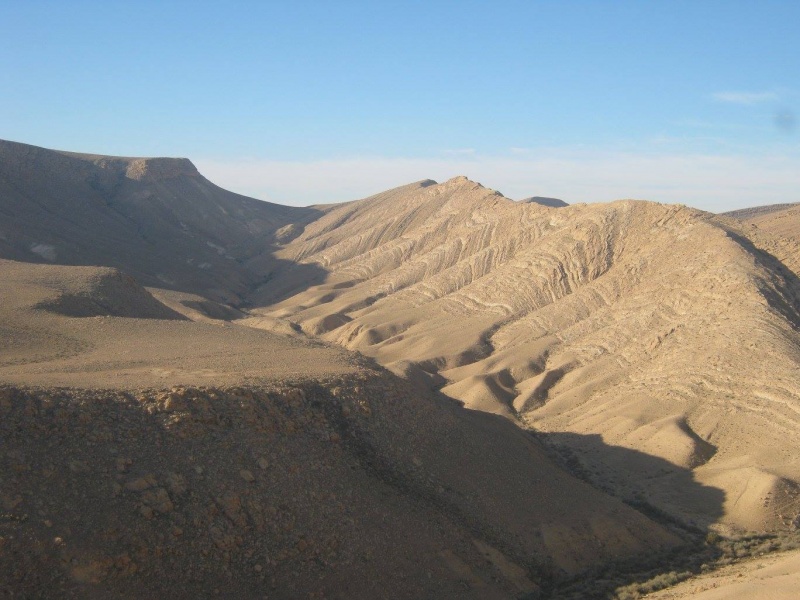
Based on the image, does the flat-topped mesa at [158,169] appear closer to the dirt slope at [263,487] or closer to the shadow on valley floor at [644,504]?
the dirt slope at [263,487]

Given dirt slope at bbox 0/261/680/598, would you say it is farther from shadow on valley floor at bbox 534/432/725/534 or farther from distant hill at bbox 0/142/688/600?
shadow on valley floor at bbox 534/432/725/534

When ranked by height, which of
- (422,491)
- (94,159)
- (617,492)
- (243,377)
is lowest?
(617,492)

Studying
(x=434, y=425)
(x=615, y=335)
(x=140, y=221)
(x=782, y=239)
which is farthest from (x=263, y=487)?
(x=140, y=221)

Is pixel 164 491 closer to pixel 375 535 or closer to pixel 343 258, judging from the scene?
pixel 375 535

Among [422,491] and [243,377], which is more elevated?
[243,377]

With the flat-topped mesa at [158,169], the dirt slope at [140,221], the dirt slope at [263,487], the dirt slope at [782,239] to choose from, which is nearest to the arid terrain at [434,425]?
the dirt slope at [263,487]

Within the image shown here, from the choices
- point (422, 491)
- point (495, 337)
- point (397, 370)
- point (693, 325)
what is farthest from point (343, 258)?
point (422, 491)

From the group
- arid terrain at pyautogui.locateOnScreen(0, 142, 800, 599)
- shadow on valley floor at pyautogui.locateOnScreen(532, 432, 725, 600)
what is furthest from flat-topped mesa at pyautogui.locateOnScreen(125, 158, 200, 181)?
shadow on valley floor at pyautogui.locateOnScreen(532, 432, 725, 600)
